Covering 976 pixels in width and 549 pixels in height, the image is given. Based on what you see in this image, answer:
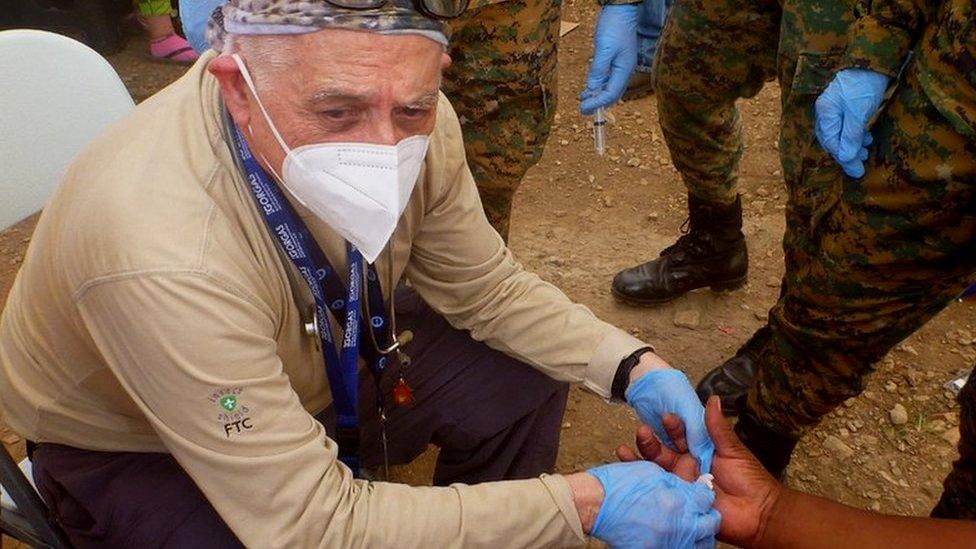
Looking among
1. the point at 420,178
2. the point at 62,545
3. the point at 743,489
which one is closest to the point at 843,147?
the point at 743,489

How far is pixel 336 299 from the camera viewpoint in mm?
1609

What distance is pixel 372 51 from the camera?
4.36ft

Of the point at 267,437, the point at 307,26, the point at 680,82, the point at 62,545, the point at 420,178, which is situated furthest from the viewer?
the point at 680,82

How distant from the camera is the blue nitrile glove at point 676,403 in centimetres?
180

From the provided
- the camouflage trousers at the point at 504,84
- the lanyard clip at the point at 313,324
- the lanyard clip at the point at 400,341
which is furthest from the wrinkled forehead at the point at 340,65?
the camouflage trousers at the point at 504,84

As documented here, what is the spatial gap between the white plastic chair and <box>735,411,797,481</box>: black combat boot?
5.68 ft

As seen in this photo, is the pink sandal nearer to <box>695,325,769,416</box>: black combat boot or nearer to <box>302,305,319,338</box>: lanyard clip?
<box>695,325,769,416</box>: black combat boot

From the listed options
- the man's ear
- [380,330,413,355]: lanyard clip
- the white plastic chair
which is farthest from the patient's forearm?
the white plastic chair

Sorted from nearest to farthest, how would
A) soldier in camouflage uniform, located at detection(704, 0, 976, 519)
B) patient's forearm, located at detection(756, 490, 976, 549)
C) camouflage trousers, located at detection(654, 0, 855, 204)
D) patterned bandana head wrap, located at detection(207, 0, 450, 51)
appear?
1. patterned bandana head wrap, located at detection(207, 0, 450, 51)
2. patient's forearm, located at detection(756, 490, 976, 549)
3. soldier in camouflage uniform, located at detection(704, 0, 976, 519)
4. camouflage trousers, located at detection(654, 0, 855, 204)

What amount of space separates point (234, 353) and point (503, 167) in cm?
141

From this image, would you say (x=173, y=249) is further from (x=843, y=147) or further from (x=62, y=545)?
(x=843, y=147)

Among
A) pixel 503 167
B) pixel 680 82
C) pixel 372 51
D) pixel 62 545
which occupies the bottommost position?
pixel 62 545

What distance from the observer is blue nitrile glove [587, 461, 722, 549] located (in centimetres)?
158

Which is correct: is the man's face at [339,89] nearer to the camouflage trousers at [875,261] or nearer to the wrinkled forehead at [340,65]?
the wrinkled forehead at [340,65]
